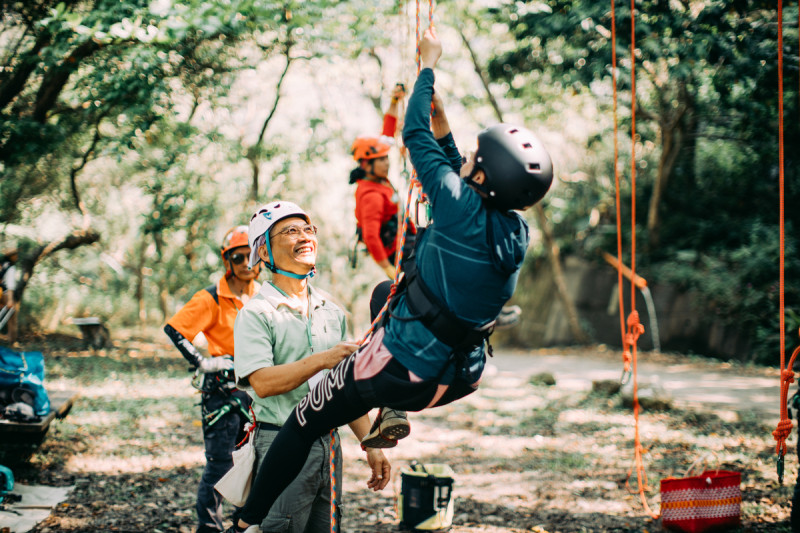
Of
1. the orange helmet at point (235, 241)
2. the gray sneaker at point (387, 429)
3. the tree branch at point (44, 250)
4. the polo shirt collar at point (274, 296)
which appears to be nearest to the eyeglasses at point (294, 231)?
the polo shirt collar at point (274, 296)

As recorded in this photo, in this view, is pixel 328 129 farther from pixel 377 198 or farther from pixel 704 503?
pixel 704 503

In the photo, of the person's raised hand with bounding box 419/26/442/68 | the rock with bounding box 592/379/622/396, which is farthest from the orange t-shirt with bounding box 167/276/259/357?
the rock with bounding box 592/379/622/396

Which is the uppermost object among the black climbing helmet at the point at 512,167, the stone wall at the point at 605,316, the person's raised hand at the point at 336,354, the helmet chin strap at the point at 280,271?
the black climbing helmet at the point at 512,167

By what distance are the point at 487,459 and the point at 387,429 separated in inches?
159

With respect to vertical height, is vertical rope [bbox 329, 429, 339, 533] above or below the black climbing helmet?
below

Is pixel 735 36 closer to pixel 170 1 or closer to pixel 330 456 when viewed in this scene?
pixel 170 1

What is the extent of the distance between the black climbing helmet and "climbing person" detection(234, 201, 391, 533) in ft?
2.87

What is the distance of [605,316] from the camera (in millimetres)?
15438

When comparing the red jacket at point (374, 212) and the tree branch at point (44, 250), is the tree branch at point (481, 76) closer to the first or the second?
the tree branch at point (44, 250)

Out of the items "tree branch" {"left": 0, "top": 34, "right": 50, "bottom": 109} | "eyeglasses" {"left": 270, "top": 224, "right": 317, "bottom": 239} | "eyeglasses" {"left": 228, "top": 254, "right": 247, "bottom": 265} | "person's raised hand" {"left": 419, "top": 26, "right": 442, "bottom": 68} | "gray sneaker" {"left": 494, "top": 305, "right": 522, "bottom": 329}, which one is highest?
"tree branch" {"left": 0, "top": 34, "right": 50, "bottom": 109}

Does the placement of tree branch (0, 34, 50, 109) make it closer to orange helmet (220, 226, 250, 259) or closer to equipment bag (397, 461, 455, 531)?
orange helmet (220, 226, 250, 259)

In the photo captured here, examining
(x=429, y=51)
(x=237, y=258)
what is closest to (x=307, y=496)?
(x=237, y=258)

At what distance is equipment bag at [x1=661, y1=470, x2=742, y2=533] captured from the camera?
4359 mm

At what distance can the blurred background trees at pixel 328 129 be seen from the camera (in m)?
7.22
